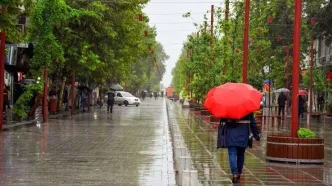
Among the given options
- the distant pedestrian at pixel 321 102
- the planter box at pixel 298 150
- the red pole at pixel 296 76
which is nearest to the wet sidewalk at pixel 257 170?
the planter box at pixel 298 150

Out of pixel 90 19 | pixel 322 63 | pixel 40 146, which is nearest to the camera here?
pixel 40 146

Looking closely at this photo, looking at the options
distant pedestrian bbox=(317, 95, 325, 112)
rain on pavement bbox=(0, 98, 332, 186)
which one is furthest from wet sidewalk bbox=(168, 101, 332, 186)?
distant pedestrian bbox=(317, 95, 325, 112)

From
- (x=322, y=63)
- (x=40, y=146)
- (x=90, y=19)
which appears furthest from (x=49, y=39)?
(x=322, y=63)

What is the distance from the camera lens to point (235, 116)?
11461 mm

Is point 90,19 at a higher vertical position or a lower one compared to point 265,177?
higher

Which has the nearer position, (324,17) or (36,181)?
(36,181)

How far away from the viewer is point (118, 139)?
21.6 m

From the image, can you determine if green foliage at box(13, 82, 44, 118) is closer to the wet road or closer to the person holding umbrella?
the wet road

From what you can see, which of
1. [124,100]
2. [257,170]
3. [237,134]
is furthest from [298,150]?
[124,100]

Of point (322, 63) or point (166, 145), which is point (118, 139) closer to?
point (166, 145)

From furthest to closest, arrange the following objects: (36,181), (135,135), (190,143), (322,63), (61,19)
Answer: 1. (322,63)
2. (61,19)
3. (135,135)
4. (190,143)
5. (36,181)

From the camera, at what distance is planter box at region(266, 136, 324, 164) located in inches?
577

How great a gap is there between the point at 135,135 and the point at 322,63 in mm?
41877

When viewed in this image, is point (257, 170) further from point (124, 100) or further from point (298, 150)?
point (124, 100)
